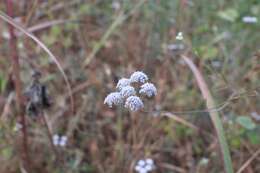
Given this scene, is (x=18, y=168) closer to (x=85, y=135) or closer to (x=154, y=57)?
(x=85, y=135)

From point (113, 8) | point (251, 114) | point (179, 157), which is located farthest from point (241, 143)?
point (113, 8)

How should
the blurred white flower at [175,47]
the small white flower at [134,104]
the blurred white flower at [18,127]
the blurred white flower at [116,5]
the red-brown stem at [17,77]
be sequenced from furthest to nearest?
the blurred white flower at [116,5], the blurred white flower at [175,47], the blurred white flower at [18,127], the red-brown stem at [17,77], the small white flower at [134,104]

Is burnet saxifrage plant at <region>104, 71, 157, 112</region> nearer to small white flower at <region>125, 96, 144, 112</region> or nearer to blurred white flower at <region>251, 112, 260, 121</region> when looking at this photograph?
small white flower at <region>125, 96, 144, 112</region>

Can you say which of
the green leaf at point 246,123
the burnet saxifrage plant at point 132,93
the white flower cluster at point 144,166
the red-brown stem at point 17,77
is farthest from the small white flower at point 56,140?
the burnet saxifrage plant at point 132,93

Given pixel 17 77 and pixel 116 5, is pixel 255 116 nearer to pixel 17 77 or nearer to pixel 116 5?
pixel 17 77

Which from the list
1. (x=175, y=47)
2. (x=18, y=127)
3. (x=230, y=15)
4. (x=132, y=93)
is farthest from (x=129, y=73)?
(x=132, y=93)

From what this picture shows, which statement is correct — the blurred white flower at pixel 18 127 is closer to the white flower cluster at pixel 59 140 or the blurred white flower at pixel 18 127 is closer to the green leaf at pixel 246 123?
the white flower cluster at pixel 59 140
